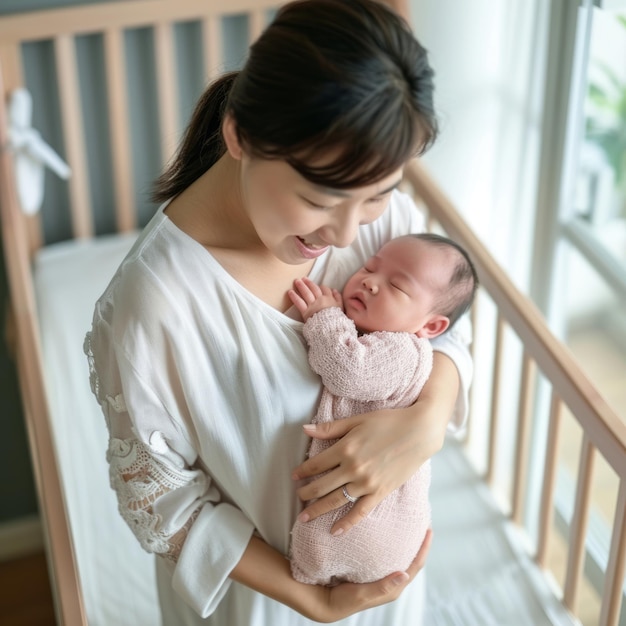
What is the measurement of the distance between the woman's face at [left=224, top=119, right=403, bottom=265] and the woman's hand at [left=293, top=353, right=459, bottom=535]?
0.22 meters

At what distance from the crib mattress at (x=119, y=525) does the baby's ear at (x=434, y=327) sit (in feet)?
1.85

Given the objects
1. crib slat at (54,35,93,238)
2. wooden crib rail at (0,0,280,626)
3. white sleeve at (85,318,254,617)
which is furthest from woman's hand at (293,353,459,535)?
crib slat at (54,35,93,238)

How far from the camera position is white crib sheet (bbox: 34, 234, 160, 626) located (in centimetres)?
151

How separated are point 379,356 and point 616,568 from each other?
18.7 inches

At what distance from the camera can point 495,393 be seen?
1.60 meters

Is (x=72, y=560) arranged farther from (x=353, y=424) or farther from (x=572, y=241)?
(x=572, y=241)

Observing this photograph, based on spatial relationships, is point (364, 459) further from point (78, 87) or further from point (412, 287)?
point (78, 87)

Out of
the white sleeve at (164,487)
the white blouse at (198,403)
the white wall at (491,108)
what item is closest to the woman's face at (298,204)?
the white blouse at (198,403)

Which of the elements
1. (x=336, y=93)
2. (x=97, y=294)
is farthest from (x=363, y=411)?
(x=97, y=294)

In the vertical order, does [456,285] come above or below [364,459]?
above

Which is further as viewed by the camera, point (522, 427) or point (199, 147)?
point (522, 427)

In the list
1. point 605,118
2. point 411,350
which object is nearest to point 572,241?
point 605,118

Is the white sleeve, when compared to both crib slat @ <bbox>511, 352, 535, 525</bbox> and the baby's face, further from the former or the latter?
crib slat @ <bbox>511, 352, 535, 525</bbox>

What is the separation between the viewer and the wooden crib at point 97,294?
1.28m
